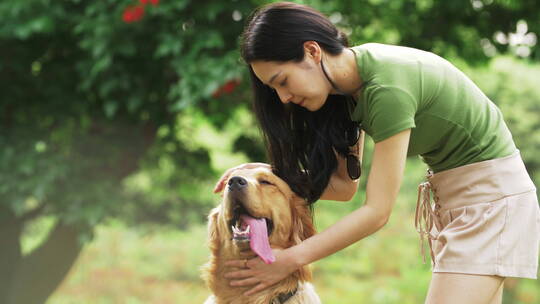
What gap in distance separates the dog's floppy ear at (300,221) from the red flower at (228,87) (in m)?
2.17

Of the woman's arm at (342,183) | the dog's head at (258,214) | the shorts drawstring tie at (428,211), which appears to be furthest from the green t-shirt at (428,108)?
the dog's head at (258,214)

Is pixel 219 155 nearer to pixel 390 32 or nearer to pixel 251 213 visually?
pixel 390 32

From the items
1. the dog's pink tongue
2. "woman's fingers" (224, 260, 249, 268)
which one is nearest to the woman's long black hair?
the dog's pink tongue

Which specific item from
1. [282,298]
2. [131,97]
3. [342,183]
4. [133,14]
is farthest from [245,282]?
[131,97]

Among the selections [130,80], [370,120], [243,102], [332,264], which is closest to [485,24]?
[243,102]

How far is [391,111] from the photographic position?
2188 mm

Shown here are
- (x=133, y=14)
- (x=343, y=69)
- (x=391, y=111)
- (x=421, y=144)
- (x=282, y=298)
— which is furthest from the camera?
(x=133, y=14)

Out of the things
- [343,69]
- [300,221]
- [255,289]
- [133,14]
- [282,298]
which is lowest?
[282,298]

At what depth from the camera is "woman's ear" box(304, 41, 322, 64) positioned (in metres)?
2.27

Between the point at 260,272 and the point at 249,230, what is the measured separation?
0.56 ft

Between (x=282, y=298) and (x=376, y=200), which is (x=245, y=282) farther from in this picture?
(x=376, y=200)

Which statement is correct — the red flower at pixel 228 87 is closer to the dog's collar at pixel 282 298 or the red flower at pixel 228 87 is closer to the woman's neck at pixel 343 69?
the dog's collar at pixel 282 298

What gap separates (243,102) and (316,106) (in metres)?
3.43

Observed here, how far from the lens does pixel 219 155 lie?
26.1ft
